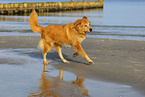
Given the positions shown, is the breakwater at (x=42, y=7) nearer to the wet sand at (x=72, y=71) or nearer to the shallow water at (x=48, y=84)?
the wet sand at (x=72, y=71)

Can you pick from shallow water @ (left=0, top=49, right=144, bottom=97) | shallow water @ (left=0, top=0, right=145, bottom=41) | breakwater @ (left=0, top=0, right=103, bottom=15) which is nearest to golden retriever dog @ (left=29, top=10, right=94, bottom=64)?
shallow water @ (left=0, top=49, right=144, bottom=97)

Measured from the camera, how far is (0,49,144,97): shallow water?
527 cm

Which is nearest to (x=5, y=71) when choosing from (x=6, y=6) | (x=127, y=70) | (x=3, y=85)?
(x=3, y=85)

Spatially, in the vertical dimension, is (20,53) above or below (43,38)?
below

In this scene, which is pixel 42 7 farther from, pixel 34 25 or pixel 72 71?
pixel 72 71

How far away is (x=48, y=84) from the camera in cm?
590

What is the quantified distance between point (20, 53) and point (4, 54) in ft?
1.87

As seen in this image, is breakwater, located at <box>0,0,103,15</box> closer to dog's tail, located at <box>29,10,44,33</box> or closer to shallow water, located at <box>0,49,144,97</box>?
dog's tail, located at <box>29,10,44,33</box>

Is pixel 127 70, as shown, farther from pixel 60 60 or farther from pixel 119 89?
pixel 60 60

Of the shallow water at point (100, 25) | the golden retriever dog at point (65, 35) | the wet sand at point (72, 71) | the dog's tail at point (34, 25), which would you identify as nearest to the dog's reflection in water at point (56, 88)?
the wet sand at point (72, 71)

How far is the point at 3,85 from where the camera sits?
5727 mm

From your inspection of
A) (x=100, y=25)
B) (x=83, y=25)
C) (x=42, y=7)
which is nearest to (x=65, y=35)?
(x=83, y=25)

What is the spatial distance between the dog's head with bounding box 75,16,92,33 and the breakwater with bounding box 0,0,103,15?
36.8 m

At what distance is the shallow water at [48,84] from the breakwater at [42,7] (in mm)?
37161
